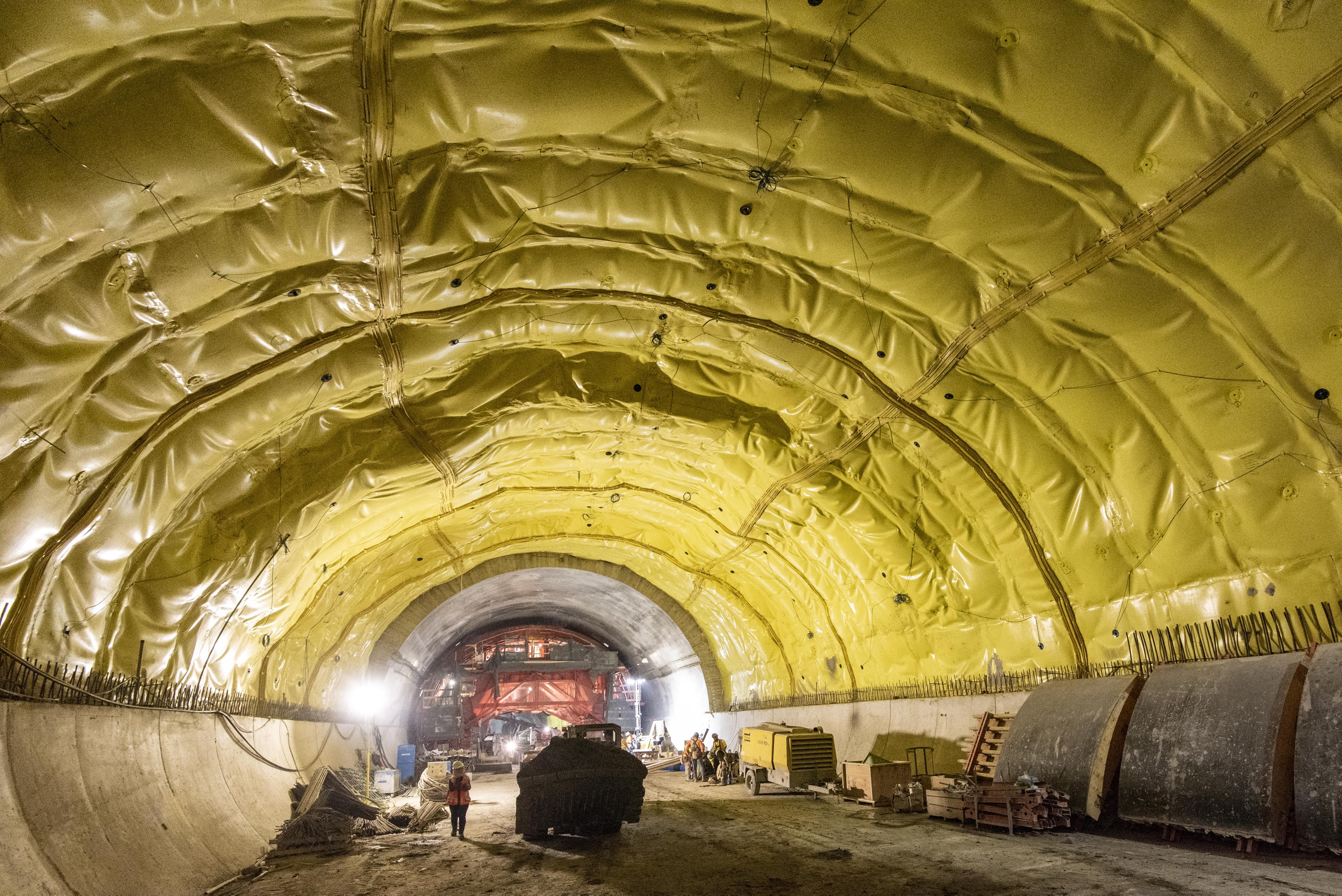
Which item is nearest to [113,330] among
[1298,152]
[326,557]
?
[326,557]

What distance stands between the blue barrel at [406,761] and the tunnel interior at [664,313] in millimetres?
8763

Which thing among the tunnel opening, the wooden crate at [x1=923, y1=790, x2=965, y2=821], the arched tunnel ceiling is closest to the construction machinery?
the wooden crate at [x1=923, y1=790, x2=965, y2=821]

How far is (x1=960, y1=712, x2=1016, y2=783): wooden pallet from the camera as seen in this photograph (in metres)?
9.77

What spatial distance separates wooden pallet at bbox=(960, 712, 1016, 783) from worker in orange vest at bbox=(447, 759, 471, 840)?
708cm

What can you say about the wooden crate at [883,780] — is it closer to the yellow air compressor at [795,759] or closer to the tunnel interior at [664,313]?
the tunnel interior at [664,313]

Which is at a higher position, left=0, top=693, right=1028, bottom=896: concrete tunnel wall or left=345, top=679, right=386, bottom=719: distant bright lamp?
left=345, top=679, right=386, bottom=719: distant bright lamp

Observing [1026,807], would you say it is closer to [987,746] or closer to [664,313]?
[987,746]

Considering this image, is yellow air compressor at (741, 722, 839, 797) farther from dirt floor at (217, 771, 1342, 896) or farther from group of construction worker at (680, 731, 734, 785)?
group of construction worker at (680, 731, 734, 785)

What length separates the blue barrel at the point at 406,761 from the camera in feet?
63.6

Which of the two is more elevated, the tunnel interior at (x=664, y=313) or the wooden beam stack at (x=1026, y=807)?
the tunnel interior at (x=664, y=313)

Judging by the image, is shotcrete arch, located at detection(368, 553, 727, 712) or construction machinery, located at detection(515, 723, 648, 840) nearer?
construction machinery, located at detection(515, 723, 648, 840)

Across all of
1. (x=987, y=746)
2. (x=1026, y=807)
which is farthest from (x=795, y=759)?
(x=1026, y=807)

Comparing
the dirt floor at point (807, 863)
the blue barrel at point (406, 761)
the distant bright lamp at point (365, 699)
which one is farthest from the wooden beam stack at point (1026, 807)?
the blue barrel at point (406, 761)

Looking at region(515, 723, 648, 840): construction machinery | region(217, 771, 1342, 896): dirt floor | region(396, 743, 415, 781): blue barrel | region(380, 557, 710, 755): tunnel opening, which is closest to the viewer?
region(217, 771, 1342, 896): dirt floor
